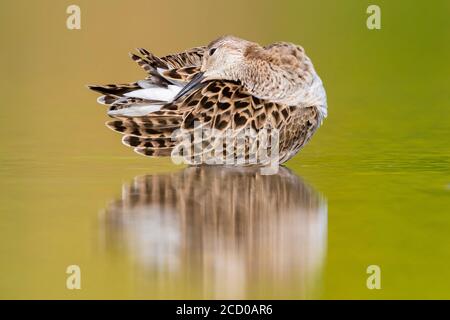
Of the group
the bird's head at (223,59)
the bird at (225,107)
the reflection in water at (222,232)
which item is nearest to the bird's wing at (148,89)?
the bird at (225,107)

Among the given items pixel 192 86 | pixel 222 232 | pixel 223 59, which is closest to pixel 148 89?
pixel 192 86

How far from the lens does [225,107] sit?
12.8 m

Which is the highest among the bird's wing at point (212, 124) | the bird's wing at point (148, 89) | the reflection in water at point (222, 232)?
the bird's wing at point (148, 89)

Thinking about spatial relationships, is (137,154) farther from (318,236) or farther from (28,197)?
(318,236)

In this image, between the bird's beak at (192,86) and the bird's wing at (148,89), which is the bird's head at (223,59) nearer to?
the bird's beak at (192,86)

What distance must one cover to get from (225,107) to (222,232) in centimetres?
329

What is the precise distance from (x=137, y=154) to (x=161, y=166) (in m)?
1.04

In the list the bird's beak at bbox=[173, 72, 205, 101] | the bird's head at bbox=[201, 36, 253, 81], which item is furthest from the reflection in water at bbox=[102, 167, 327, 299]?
the bird's head at bbox=[201, 36, 253, 81]

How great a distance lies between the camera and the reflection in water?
8180mm

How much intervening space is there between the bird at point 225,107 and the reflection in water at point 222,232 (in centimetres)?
34

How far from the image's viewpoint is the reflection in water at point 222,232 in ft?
26.8

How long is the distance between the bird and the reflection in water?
34 cm

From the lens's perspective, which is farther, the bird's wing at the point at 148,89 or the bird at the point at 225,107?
the bird's wing at the point at 148,89

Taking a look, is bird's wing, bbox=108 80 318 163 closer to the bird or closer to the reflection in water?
the bird
